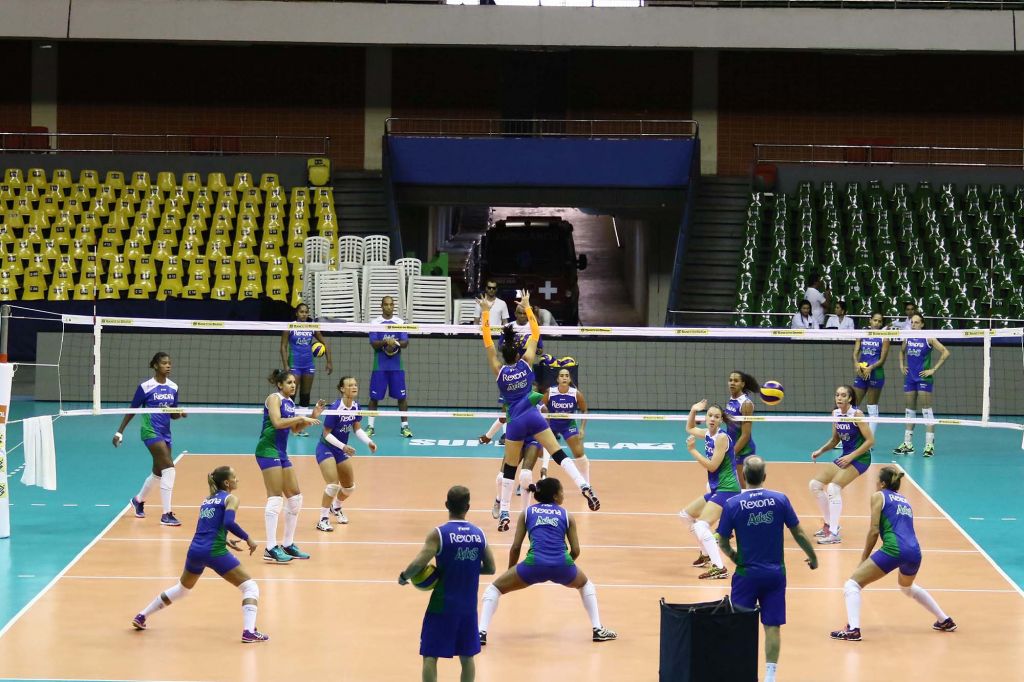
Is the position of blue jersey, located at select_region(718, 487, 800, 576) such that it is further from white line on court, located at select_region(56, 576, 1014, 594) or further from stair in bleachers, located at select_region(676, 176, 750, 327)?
stair in bleachers, located at select_region(676, 176, 750, 327)

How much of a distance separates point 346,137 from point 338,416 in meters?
21.9

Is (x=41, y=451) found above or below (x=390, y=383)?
below

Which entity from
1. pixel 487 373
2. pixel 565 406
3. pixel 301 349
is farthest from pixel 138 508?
pixel 487 373

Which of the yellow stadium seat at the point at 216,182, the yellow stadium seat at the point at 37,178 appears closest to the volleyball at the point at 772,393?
the yellow stadium seat at the point at 216,182

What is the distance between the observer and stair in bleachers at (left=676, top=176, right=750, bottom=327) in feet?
98.3

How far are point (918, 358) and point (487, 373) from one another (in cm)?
834

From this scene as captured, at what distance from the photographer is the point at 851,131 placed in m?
34.9

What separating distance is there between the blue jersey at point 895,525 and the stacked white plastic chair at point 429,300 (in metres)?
15.9

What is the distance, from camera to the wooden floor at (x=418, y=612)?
33.7 feet

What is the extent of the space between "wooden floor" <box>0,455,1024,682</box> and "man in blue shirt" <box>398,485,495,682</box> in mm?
1139

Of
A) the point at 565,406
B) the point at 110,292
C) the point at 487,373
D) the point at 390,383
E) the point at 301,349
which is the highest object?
the point at 110,292

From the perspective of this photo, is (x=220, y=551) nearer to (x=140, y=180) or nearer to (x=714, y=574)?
(x=714, y=574)

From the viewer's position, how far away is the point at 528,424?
46.7 feet

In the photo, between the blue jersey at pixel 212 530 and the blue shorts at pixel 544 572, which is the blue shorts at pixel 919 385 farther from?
the blue jersey at pixel 212 530
